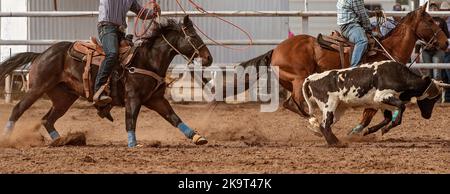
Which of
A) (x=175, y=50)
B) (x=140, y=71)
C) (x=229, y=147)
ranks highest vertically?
(x=175, y=50)

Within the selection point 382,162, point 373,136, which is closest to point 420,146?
point 373,136

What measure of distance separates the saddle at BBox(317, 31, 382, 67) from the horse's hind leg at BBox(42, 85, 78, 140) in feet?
9.80

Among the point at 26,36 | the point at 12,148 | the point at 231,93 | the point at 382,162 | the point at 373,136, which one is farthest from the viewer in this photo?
the point at 26,36

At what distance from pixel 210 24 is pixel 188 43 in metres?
7.77

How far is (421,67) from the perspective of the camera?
1430 cm

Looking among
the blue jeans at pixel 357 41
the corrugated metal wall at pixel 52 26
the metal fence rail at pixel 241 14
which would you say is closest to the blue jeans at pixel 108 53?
the blue jeans at pixel 357 41

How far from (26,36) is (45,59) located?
24.3 feet

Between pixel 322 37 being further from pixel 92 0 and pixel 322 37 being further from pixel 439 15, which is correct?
pixel 92 0

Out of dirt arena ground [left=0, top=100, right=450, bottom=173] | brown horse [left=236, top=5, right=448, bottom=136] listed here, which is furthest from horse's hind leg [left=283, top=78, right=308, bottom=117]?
dirt arena ground [left=0, top=100, right=450, bottom=173]

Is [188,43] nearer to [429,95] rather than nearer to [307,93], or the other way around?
[307,93]

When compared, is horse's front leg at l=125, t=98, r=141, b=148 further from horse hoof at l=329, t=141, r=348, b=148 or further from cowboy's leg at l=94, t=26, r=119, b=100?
horse hoof at l=329, t=141, r=348, b=148

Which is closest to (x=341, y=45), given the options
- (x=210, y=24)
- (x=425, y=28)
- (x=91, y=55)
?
(x=425, y=28)

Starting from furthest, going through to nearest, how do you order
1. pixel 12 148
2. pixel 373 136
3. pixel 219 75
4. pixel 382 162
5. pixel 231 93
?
pixel 219 75, pixel 231 93, pixel 373 136, pixel 12 148, pixel 382 162

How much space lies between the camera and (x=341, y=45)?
36.8 ft
